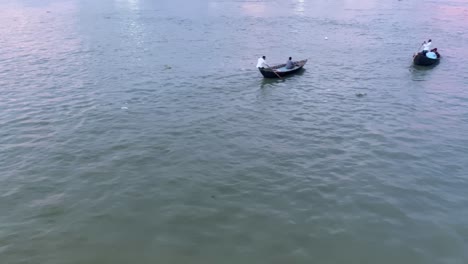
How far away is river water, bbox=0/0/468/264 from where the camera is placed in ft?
44.2

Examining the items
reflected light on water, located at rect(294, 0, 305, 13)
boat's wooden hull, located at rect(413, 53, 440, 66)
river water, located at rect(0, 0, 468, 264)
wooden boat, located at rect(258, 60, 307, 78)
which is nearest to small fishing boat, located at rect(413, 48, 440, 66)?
boat's wooden hull, located at rect(413, 53, 440, 66)

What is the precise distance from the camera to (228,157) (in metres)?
19.1

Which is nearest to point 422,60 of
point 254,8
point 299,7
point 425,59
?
point 425,59

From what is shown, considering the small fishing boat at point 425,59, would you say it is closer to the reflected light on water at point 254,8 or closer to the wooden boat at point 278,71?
the wooden boat at point 278,71

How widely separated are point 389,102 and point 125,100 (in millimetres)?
18790

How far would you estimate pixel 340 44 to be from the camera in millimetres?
46562

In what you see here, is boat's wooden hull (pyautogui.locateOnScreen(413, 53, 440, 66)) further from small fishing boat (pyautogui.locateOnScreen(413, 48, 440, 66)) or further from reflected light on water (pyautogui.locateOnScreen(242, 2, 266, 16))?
reflected light on water (pyautogui.locateOnScreen(242, 2, 266, 16))

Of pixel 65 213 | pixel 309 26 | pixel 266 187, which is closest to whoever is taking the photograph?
pixel 65 213

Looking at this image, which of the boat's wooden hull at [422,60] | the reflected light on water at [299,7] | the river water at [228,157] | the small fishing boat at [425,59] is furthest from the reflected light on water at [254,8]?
the boat's wooden hull at [422,60]

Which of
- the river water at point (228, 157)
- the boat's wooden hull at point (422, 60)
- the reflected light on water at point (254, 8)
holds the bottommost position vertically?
the river water at point (228, 157)

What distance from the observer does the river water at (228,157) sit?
531 inches

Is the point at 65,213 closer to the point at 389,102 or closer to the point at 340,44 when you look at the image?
the point at 389,102

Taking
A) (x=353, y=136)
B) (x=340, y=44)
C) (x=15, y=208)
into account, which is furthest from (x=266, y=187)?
(x=340, y=44)

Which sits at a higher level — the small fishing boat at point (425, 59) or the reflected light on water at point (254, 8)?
the reflected light on water at point (254, 8)
